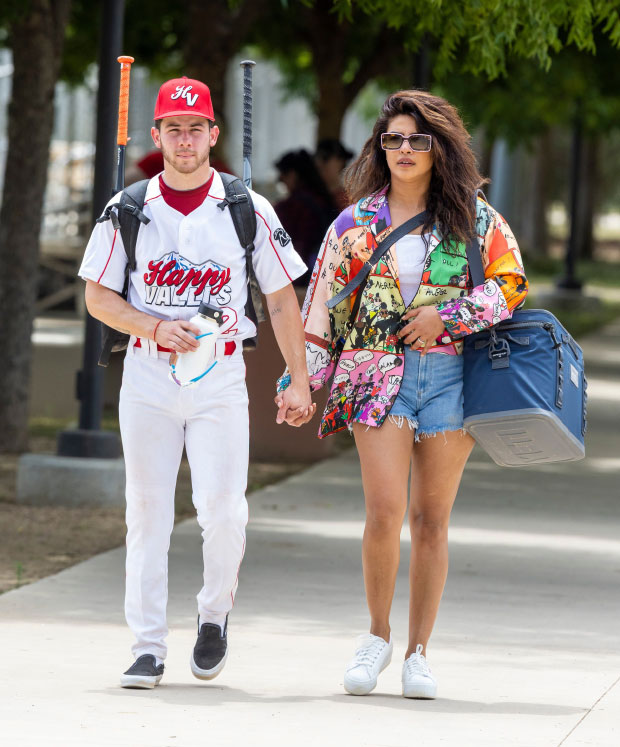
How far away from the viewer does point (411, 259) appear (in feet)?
16.7

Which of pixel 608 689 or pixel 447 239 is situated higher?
pixel 447 239

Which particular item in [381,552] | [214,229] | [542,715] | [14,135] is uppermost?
[14,135]

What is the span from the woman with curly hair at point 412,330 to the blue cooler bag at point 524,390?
0.08 meters

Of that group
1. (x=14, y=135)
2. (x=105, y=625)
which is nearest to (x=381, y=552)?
(x=105, y=625)

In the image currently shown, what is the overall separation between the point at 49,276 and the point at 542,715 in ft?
59.7

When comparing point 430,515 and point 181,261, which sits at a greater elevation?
point 181,261

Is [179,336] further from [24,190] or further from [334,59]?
[334,59]

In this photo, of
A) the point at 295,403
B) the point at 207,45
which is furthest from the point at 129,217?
the point at 207,45

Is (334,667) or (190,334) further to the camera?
(334,667)

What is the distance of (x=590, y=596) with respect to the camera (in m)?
6.93

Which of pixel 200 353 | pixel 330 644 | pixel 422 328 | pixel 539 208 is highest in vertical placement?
pixel 539 208

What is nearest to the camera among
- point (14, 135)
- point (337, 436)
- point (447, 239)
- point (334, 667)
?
point (447, 239)

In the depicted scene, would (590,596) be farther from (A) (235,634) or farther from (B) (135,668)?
(B) (135,668)

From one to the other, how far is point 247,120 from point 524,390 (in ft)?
4.31
